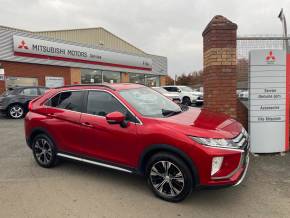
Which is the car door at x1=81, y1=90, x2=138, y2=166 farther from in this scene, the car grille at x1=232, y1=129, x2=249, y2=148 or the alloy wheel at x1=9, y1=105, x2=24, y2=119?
the alloy wheel at x1=9, y1=105, x2=24, y2=119

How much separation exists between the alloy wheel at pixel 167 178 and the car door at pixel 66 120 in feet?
4.94

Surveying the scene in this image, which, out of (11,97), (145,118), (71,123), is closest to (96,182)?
(71,123)

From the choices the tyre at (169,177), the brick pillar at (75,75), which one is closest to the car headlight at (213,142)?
the tyre at (169,177)

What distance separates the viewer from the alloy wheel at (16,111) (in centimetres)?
1252

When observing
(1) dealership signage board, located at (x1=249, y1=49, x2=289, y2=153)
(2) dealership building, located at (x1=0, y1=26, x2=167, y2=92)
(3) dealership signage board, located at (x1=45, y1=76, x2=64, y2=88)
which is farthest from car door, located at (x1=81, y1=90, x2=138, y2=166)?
(3) dealership signage board, located at (x1=45, y1=76, x2=64, y2=88)

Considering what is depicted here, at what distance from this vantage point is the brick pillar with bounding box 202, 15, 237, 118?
5738mm

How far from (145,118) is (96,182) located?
1.47m

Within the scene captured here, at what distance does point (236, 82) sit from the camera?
5.93 meters

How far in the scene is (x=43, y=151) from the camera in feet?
16.7

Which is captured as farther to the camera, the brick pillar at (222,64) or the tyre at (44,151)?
the brick pillar at (222,64)

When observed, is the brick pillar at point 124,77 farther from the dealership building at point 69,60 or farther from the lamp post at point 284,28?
the lamp post at point 284,28

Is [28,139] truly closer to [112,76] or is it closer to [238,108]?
[238,108]

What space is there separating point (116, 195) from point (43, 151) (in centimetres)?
203

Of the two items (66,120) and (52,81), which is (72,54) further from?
(66,120)
